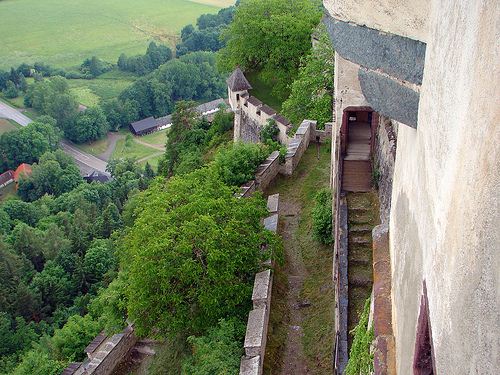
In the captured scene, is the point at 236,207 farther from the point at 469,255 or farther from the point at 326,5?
the point at 469,255

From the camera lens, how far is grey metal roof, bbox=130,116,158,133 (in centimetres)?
8600

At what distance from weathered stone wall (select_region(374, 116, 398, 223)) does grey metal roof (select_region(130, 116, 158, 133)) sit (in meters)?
74.7

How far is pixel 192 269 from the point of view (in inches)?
518

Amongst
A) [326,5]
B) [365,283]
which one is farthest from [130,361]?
[326,5]

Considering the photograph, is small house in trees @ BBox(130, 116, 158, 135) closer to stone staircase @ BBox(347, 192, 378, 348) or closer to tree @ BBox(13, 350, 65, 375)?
tree @ BBox(13, 350, 65, 375)

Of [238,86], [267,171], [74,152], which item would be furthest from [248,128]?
[74,152]

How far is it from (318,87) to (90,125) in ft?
219

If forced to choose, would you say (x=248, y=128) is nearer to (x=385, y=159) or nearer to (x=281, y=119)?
(x=281, y=119)

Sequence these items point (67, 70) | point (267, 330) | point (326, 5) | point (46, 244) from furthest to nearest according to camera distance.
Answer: point (67, 70)
point (46, 244)
point (267, 330)
point (326, 5)

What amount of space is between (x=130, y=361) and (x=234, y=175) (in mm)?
6903

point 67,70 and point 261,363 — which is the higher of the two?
point 67,70

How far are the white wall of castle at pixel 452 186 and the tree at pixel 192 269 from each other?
8.38m

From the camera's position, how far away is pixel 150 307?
13.3 m

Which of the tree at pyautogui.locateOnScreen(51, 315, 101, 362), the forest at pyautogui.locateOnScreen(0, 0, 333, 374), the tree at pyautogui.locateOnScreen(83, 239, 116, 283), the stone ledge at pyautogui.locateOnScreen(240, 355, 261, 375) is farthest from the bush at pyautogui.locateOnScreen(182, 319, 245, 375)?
the tree at pyautogui.locateOnScreen(83, 239, 116, 283)
